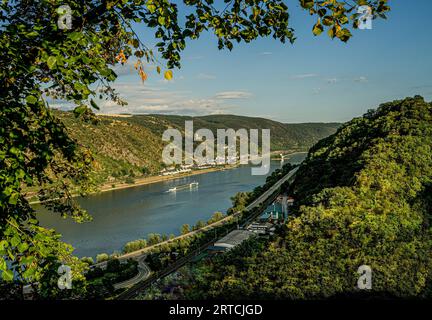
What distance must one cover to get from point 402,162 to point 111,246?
758 inches

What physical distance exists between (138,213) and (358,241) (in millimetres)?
26355

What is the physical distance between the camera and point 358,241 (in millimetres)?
11406

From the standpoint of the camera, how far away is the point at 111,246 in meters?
26.4

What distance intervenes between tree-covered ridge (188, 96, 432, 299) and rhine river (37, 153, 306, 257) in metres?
13.3

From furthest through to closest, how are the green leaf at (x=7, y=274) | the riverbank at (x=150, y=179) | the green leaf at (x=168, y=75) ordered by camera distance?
1. the riverbank at (x=150, y=179)
2. the green leaf at (x=168, y=75)
3. the green leaf at (x=7, y=274)

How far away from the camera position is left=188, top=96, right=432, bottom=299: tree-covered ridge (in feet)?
31.8

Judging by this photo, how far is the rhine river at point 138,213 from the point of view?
2752cm

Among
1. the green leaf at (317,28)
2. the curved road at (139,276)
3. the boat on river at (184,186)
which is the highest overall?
the green leaf at (317,28)

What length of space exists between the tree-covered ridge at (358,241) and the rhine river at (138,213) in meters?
13.3
